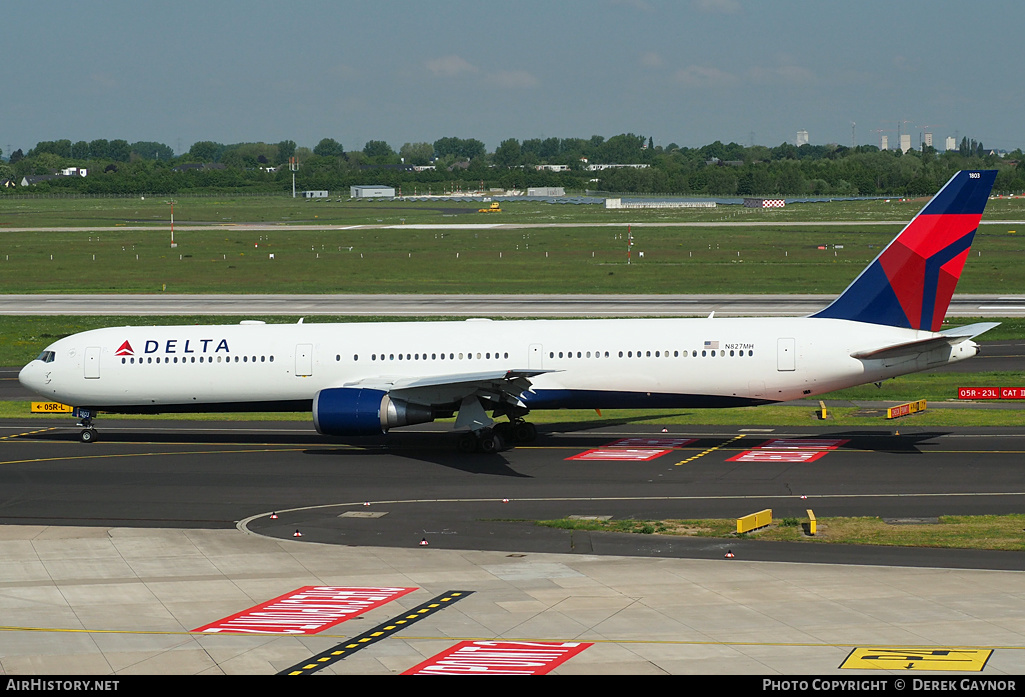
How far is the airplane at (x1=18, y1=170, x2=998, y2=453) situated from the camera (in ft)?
123

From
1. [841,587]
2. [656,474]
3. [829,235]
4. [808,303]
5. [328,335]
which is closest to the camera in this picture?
[841,587]

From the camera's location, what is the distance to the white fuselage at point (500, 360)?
3794 cm

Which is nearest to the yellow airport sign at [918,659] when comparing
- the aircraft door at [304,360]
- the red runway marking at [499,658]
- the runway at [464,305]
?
the red runway marking at [499,658]

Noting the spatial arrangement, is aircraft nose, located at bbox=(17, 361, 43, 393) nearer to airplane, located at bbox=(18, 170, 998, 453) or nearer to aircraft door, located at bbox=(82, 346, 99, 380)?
airplane, located at bbox=(18, 170, 998, 453)

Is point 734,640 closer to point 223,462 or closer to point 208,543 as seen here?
point 208,543

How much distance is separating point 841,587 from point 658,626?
4592 mm

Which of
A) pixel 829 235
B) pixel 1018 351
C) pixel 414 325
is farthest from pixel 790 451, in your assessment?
pixel 829 235

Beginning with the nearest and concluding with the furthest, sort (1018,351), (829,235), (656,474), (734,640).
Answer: (734,640), (656,474), (1018,351), (829,235)

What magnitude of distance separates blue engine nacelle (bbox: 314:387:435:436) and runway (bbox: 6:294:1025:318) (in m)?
34.1

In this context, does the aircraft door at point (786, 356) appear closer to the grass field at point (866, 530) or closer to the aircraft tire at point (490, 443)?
the aircraft tire at point (490, 443)

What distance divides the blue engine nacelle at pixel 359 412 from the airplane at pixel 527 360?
0.05 m

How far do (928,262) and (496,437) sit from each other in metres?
15.2

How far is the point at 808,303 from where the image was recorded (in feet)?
252

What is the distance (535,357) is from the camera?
130 feet
